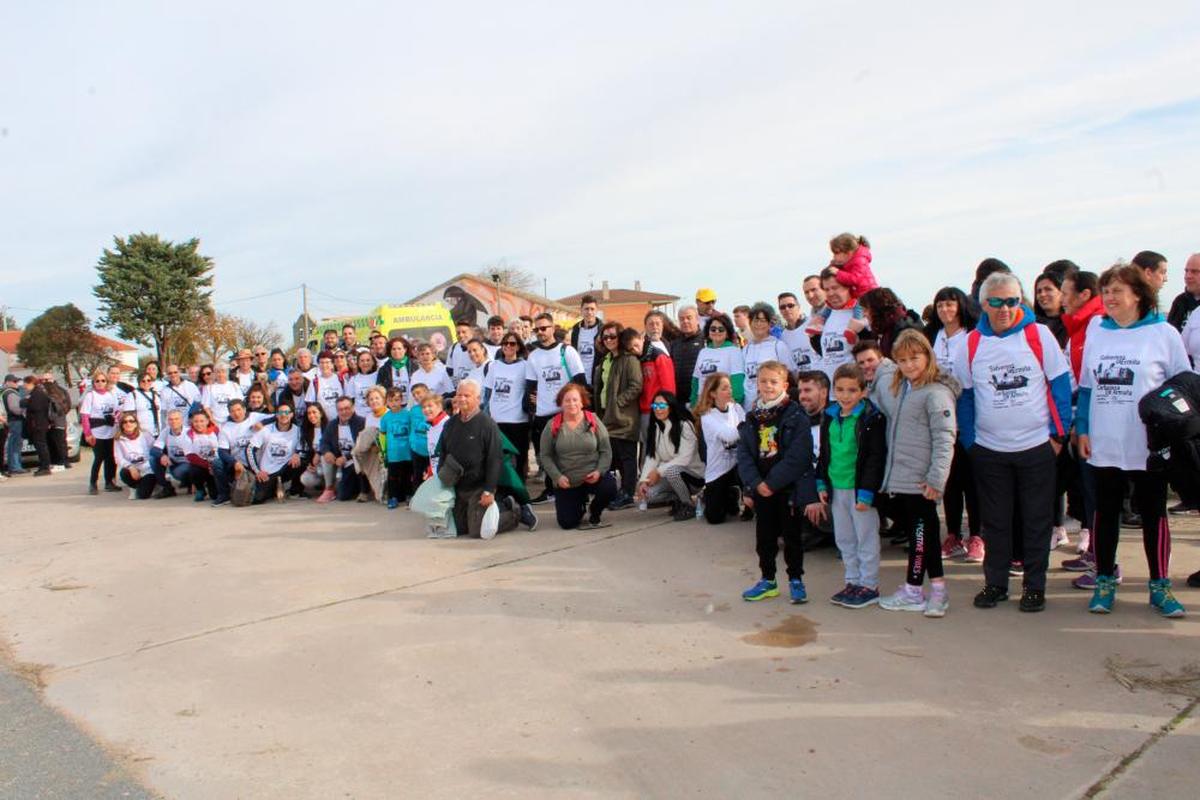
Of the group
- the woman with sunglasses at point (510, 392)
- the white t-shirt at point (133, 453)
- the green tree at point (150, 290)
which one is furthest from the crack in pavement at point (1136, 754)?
the green tree at point (150, 290)

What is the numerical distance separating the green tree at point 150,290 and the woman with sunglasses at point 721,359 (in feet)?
170

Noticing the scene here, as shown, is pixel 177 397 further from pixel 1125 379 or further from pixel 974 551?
pixel 1125 379

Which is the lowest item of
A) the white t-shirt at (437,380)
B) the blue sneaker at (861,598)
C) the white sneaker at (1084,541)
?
the blue sneaker at (861,598)

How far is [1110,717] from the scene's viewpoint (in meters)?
3.68

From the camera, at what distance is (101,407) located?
1334cm

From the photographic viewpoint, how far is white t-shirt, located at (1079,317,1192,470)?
4.74m

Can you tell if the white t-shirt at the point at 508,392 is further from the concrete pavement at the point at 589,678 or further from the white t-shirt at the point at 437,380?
the concrete pavement at the point at 589,678

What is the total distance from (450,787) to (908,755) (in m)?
1.81

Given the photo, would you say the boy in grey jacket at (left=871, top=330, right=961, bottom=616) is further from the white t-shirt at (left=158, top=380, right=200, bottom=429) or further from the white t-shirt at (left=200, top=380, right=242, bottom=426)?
the white t-shirt at (left=158, top=380, right=200, bottom=429)

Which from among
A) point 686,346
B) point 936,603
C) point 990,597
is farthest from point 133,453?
point 990,597

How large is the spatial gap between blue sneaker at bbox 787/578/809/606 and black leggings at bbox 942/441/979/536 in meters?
1.35

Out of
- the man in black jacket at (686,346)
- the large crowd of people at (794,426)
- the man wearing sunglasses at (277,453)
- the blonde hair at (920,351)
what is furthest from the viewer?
the man wearing sunglasses at (277,453)

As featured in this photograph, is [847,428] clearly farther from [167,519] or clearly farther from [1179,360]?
[167,519]

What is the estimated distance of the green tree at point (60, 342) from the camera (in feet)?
174
